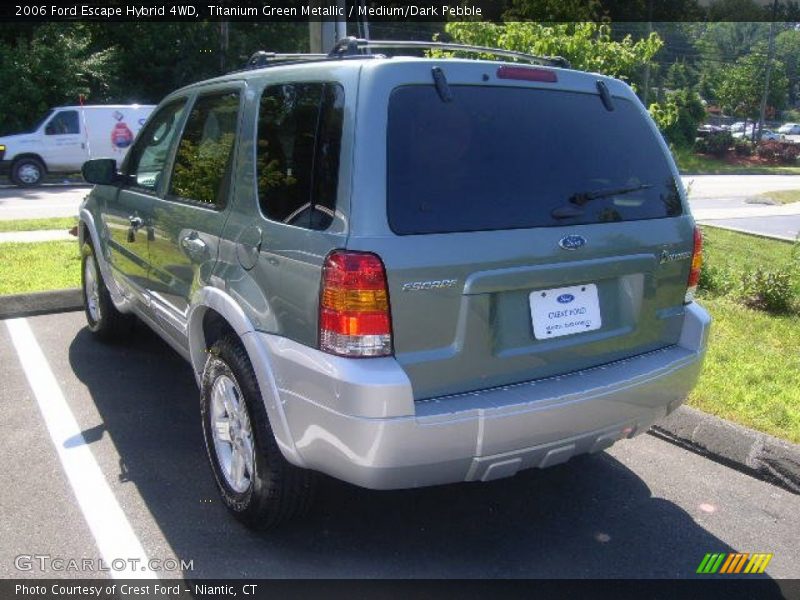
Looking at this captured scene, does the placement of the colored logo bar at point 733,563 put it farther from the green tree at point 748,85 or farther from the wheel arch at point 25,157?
the green tree at point 748,85

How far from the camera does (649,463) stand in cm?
407

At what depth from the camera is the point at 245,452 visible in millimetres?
3234

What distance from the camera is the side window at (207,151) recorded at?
3.48 meters

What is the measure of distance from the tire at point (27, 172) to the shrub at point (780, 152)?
41.2 meters

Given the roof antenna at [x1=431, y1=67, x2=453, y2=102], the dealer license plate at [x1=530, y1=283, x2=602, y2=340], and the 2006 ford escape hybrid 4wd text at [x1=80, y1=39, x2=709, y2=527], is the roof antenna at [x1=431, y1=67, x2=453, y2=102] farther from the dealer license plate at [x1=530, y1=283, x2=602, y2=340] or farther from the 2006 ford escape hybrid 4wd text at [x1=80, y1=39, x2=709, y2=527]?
the dealer license plate at [x1=530, y1=283, x2=602, y2=340]

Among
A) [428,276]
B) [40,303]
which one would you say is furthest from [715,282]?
[40,303]

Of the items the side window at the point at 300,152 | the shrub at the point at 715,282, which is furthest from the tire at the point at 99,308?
the shrub at the point at 715,282

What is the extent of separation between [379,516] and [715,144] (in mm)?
47502

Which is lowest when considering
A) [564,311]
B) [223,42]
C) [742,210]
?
[742,210]

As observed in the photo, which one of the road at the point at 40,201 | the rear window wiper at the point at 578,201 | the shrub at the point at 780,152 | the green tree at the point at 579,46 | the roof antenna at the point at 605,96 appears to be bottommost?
the shrub at the point at 780,152

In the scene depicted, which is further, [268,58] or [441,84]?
[268,58]

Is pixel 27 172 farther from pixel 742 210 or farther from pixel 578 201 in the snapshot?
pixel 578 201

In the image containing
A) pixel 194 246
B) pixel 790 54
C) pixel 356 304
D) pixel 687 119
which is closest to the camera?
pixel 356 304

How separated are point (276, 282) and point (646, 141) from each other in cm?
173
